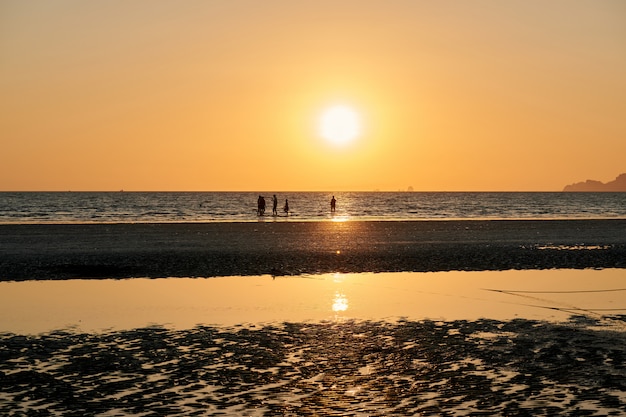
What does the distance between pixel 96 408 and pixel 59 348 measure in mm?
4737

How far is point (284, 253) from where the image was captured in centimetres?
3825

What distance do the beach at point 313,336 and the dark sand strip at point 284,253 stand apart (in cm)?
33

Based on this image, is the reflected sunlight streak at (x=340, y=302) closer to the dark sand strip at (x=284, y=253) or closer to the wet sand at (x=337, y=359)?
the wet sand at (x=337, y=359)

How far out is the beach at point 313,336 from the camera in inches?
446

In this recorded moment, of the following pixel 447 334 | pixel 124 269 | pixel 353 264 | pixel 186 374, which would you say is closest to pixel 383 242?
pixel 353 264

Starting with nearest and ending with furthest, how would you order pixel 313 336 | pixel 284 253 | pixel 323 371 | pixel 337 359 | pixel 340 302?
pixel 323 371 → pixel 337 359 → pixel 313 336 → pixel 340 302 → pixel 284 253

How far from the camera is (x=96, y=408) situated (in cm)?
1079

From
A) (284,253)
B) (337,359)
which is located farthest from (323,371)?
(284,253)

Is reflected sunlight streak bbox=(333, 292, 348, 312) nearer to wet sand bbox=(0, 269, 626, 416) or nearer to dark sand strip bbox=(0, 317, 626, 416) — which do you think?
wet sand bbox=(0, 269, 626, 416)

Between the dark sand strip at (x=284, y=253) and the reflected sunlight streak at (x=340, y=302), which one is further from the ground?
the reflected sunlight streak at (x=340, y=302)

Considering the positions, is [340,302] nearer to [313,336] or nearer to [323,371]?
[313,336]

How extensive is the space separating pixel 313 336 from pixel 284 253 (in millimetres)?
21892

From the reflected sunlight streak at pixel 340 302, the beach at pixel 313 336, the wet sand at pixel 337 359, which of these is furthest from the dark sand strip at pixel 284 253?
the wet sand at pixel 337 359

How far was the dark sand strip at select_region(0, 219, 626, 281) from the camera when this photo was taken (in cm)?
Result: 3181
